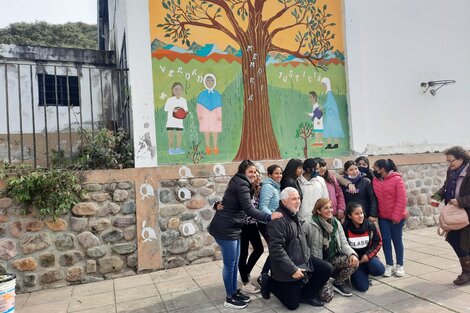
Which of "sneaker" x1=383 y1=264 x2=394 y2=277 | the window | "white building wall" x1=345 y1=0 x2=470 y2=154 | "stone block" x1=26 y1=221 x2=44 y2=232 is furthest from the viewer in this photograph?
the window

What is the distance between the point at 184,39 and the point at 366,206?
156 inches

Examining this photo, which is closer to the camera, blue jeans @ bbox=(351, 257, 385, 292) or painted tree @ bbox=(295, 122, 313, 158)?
blue jeans @ bbox=(351, 257, 385, 292)

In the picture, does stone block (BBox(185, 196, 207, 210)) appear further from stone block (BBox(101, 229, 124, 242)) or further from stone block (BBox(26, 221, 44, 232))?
stone block (BBox(26, 221, 44, 232))

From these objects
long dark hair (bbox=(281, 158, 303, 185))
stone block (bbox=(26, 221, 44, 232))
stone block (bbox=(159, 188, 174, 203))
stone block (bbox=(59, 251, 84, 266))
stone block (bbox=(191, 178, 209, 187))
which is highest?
long dark hair (bbox=(281, 158, 303, 185))


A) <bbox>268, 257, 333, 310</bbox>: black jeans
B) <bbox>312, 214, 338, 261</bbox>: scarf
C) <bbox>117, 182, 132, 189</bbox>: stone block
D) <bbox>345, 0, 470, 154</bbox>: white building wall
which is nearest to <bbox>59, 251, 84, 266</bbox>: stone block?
<bbox>117, 182, 132, 189</bbox>: stone block

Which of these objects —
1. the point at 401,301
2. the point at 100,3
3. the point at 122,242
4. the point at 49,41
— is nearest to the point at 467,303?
the point at 401,301

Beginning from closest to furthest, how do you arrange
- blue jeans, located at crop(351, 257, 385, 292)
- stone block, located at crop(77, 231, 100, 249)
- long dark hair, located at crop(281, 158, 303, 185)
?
blue jeans, located at crop(351, 257, 385, 292), long dark hair, located at crop(281, 158, 303, 185), stone block, located at crop(77, 231, 100, 249)

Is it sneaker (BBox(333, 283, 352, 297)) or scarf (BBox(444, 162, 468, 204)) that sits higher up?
scarf (BBox(444, 162, 468, 204))

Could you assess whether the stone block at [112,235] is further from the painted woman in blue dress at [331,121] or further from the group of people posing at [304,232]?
the painted woman in blue dress at [331,121]

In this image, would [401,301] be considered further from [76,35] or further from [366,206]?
[76,35]

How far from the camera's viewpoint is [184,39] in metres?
5.81

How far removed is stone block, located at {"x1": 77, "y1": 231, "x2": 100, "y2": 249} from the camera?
194 inches

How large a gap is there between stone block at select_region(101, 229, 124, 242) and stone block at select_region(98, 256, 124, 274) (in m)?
0.27

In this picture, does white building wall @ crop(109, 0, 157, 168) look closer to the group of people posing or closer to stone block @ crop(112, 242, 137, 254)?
stone block @ crop(112, 242, 137, 254)
